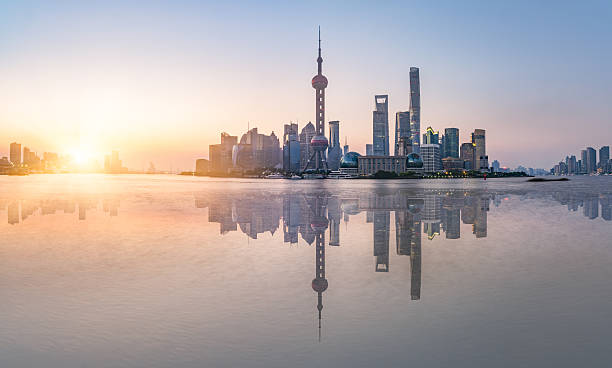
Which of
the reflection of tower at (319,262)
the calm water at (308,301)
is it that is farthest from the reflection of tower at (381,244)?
the reflection of tower at (319,262)

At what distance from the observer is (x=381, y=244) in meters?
21.7


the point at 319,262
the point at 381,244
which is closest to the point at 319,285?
the point at 319,262

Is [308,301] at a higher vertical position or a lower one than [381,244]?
lower

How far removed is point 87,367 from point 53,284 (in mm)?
7461

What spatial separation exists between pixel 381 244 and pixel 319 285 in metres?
8.71

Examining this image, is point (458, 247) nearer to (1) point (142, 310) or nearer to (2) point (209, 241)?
(2) point (209, 241)

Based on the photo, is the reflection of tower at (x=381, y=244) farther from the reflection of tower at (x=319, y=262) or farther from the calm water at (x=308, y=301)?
the reflection of tower at (x=319, y=262)

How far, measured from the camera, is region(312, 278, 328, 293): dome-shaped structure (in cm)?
1332

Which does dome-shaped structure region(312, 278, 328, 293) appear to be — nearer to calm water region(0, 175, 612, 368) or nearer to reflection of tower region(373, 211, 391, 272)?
calm water region(0, 175, 612, 368)

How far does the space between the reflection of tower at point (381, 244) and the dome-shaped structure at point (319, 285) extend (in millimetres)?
2701

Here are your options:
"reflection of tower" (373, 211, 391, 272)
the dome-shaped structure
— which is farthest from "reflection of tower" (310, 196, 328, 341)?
"reflection of tower" (373, 211, 391, 272)

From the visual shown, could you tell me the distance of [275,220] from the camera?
33.5 metres

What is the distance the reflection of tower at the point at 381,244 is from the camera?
55.0 ft

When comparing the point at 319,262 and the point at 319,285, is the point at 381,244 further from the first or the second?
the point at 319,285
